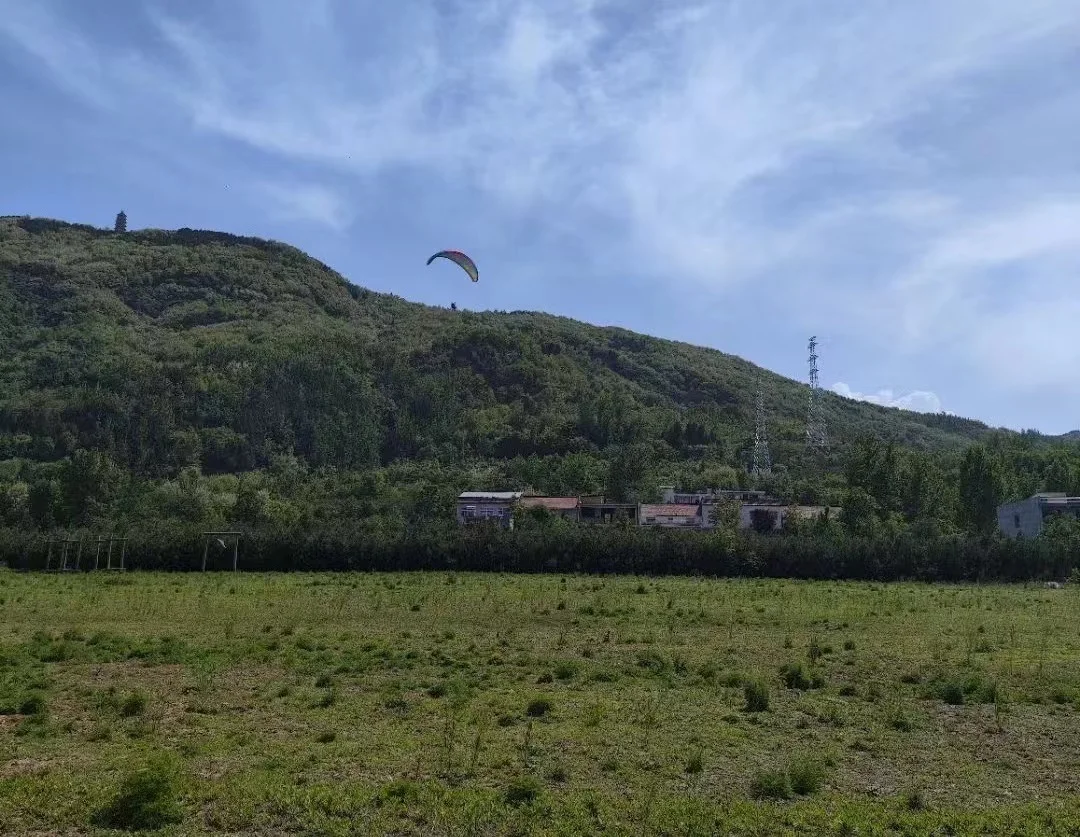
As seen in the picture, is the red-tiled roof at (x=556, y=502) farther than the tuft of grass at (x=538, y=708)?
Yes

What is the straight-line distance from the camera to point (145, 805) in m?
8.34

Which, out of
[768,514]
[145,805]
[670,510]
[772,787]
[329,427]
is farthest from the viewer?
[329,427]

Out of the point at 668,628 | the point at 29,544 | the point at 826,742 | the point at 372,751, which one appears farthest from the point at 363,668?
the point at 29,544

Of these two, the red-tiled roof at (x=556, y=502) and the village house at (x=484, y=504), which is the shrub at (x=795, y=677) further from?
the village house at (x=484, y=504)

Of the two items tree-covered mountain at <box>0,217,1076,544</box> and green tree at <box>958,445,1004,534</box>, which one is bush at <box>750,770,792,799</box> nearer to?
tree-covered mountain at <box>0,217,1076,544</box>

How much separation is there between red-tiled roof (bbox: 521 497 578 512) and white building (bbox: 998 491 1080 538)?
41.3 meters

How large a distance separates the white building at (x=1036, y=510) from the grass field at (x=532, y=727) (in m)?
69.0

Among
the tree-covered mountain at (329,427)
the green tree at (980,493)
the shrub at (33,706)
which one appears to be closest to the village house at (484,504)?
the tree-covered mountain at (329,427)

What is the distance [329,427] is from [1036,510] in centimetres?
9692

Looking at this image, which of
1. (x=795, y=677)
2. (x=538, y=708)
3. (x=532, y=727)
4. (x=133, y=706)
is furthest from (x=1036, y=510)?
(x=133, y=706)

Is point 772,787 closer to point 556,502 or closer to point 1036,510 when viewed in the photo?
point 556,502

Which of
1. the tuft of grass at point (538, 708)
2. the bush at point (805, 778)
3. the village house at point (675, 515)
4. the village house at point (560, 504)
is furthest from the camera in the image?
the village house at point (560, 504)

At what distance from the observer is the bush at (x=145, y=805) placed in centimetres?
829

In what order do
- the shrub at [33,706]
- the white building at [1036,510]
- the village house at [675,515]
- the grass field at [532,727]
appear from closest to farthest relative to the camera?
the grass field at [532,727] < the shrub at [33,706] < the white building at [1036,510] < the village house at [675,515]
